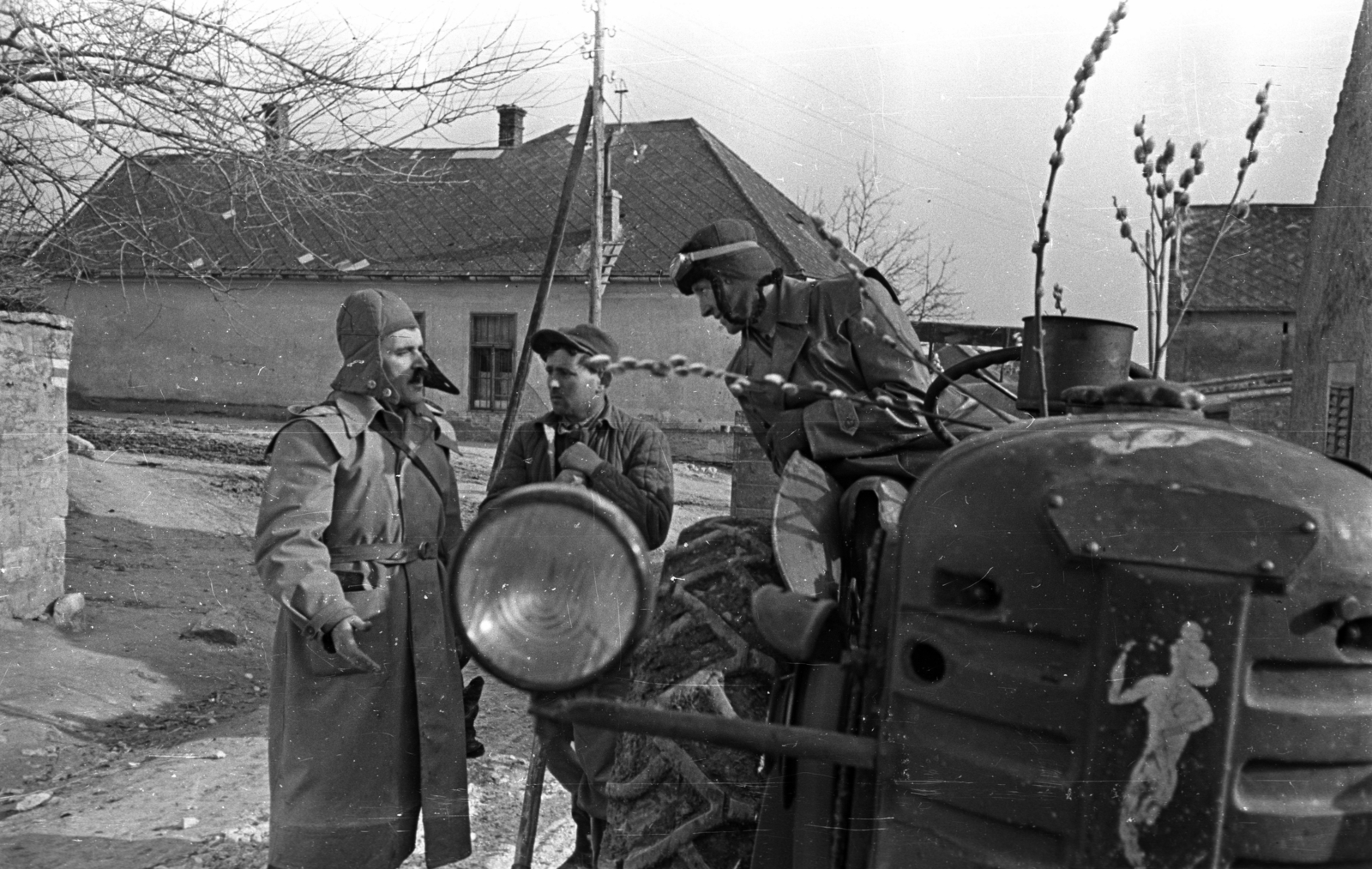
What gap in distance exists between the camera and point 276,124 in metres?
9.12

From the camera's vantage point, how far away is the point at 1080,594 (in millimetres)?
1409

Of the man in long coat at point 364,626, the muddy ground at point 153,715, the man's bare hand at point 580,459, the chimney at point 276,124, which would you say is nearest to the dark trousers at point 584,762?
the muddy ground at point 153,715

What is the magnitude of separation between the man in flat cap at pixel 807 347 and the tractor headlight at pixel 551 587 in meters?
1.25

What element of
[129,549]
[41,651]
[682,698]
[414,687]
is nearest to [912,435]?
[682,698]

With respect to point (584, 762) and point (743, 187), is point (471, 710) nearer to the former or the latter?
point (584, 762)

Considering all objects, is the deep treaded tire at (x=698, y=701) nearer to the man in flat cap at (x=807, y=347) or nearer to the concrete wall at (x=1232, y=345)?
the man in flat cap at (x=807, y=347)

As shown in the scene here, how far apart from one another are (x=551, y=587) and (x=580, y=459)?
9.44 ft

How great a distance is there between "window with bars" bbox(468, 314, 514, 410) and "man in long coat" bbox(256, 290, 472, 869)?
23.0m

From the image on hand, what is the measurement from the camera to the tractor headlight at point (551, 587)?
4.65 ft

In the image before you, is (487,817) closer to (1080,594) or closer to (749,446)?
(749,446)

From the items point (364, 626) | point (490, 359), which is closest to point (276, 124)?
point (364, 626)

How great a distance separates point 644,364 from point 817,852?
2.44 ft

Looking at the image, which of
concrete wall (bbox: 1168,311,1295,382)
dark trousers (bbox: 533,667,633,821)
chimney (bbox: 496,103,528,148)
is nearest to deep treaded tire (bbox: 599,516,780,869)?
dark trousers (bbox: 533,667,633,821)

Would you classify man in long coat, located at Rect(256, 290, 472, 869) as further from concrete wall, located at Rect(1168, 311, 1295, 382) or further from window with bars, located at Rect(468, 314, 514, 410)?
window with bars, located at Rect(468, 314, 514, 410)
